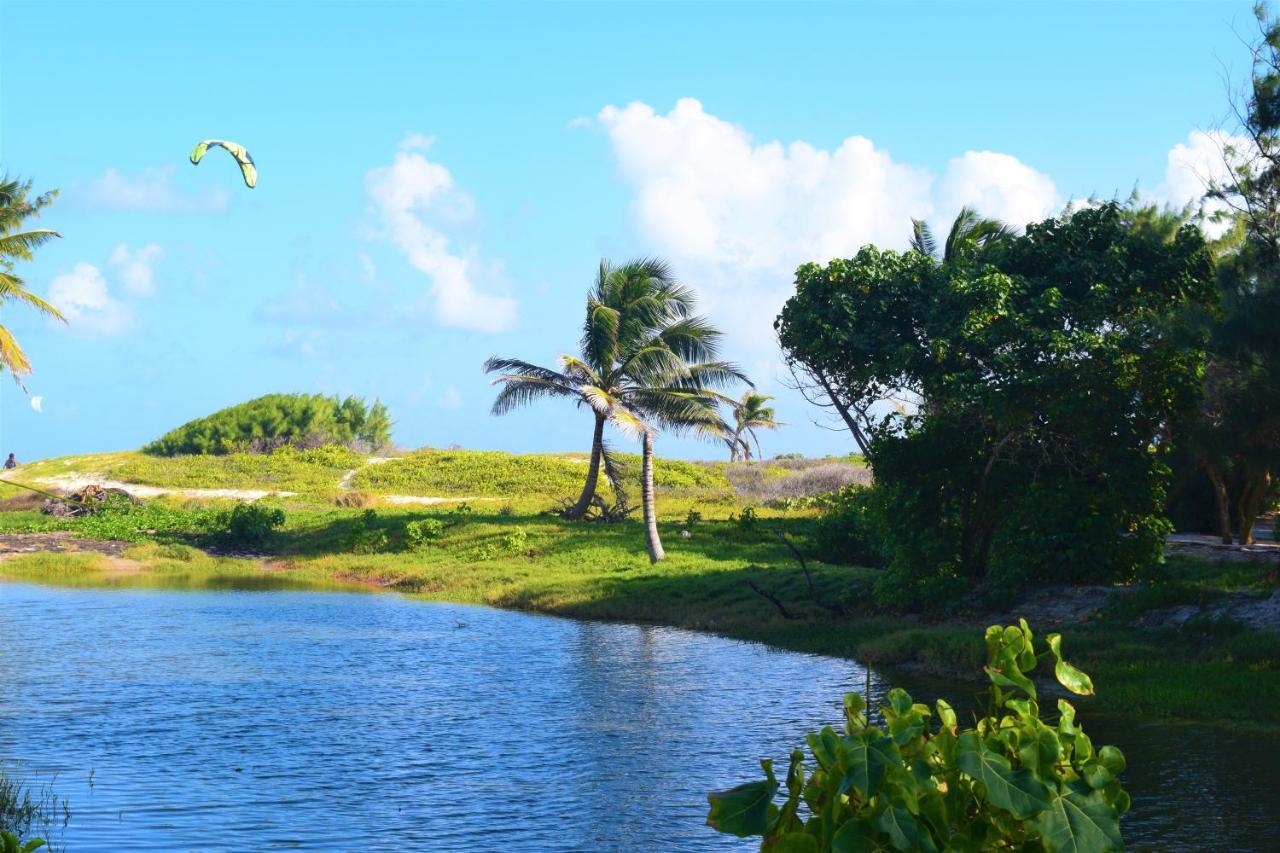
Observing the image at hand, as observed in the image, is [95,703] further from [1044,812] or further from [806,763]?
[1044,812]

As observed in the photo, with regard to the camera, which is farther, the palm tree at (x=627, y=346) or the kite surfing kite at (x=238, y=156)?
the palm tree at (x=627, y=346)

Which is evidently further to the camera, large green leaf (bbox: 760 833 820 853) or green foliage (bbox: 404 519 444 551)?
green foliage (bbox: 404 519 444 551)

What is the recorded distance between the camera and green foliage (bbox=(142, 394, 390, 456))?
83.3 meters

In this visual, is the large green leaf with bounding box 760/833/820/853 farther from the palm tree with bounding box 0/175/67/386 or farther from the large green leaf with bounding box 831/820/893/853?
the palm tree with bounding box 0/175/67/386

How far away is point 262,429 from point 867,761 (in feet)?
275

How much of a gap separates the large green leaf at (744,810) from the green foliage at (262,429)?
79.8m

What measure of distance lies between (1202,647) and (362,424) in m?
83.2

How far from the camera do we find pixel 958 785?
5.59 metres

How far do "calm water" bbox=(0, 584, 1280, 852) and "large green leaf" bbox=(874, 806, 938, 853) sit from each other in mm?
7038

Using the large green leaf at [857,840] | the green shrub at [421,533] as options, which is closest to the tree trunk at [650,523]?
the green shrub at [421,533]

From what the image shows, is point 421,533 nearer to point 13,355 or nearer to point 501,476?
point 13,355

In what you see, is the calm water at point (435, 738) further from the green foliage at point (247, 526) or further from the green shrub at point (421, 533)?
the green foliage at point (247, 526)

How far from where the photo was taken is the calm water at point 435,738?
41.0 feet

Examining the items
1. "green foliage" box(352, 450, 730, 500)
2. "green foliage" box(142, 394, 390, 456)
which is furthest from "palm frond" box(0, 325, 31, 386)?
"green foliage" box(142, 394, 390, 456)
